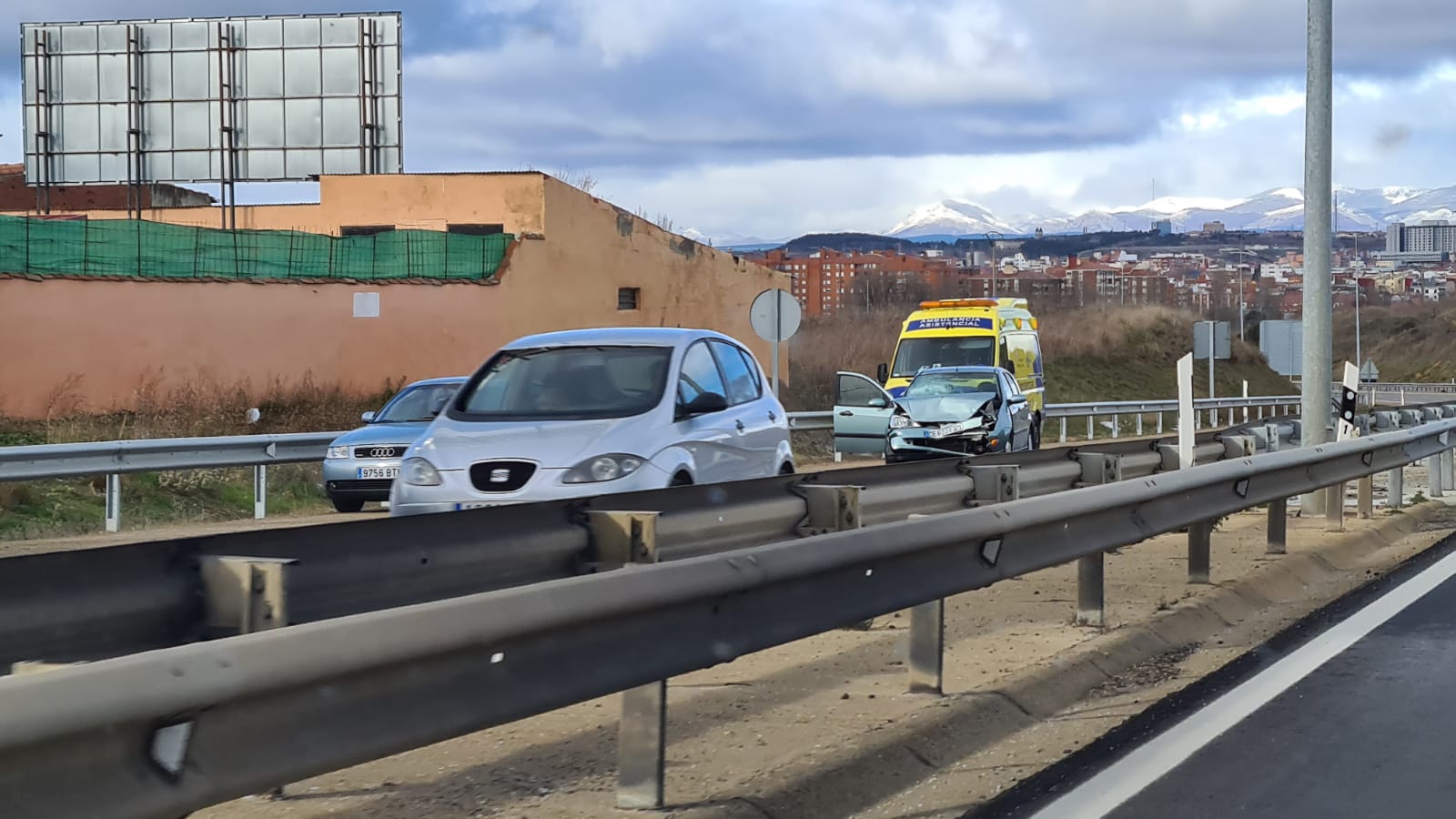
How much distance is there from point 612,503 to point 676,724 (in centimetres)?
98

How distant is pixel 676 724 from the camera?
684 centimetres

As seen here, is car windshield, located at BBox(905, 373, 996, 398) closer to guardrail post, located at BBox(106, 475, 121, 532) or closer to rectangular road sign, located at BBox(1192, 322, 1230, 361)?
guardrail post, located at BBox(106, 475, 121, 532)

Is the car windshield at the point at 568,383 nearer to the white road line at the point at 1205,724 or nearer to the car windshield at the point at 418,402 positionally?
the white road line at the point at 1205,724

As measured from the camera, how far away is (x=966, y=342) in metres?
34.0

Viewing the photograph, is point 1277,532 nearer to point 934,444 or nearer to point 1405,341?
point 934,444

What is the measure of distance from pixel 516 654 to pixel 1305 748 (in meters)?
3.61

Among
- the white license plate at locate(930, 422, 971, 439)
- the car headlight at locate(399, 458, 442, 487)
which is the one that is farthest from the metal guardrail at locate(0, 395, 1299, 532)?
the white license plate at locate(930, 422, 971, 439)

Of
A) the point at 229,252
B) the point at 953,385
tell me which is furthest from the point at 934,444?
the point at 229,252

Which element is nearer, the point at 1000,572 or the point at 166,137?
the point at 1000,572

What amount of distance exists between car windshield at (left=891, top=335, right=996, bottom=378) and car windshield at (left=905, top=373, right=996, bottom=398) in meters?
5.68

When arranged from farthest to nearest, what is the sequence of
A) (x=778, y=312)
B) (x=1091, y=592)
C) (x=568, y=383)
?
(x=778, y=312) < (x=568, y=383) < (x=1091, y=592)

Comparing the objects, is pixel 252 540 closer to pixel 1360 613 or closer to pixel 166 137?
pixel 1360 613

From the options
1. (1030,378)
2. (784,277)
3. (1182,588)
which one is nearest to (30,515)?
(1182,588)

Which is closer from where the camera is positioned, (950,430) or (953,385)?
(950,430)
